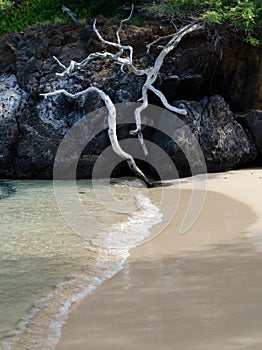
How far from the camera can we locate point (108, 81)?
13562 millimetres

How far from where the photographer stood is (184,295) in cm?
494

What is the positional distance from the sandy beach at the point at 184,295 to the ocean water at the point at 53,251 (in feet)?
0.77

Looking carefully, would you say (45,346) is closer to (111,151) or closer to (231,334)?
(231,334)

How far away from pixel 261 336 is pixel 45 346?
163 centimetres

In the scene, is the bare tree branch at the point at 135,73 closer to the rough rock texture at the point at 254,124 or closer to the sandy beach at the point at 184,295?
the rough rock texture at the point at 254,124

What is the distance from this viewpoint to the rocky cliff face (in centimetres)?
1302

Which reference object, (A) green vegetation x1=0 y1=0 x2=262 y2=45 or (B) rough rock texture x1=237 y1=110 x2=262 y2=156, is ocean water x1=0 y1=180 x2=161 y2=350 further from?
(A) green vegetation x1=0 y1=0 x2=262 y2=45

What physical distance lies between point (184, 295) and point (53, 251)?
2406 millimetres

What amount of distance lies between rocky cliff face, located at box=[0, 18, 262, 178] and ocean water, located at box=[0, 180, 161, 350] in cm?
A: 214

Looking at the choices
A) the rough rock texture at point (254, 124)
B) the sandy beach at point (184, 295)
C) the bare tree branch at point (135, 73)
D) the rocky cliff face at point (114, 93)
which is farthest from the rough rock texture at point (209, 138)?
the sandy beach at point (184, 295)

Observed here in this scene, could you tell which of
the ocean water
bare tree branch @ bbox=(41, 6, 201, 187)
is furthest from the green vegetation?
the ocean water

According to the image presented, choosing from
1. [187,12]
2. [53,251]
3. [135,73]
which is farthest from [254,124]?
[53,251]

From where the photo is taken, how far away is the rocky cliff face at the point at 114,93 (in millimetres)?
13016

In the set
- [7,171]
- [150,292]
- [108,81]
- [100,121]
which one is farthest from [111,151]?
[150,292]
